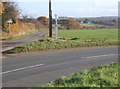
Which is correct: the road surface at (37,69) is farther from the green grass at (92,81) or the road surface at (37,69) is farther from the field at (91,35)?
the field at (91,35)

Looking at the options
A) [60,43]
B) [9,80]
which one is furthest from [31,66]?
[60,43]

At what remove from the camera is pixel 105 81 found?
321 inches

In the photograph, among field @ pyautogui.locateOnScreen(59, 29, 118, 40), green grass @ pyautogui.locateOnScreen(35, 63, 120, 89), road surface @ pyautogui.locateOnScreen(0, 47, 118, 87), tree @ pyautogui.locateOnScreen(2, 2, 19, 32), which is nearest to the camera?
green grass @ pyautogui.locateOnScreen(35, 63, 120, 89)

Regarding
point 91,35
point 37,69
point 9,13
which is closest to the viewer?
point 37,69

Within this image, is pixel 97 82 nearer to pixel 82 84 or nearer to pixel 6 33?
pixel 82 84

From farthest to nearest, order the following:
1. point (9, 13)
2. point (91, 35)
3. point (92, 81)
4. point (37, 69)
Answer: point (91, 35), point (9, 13), point (37, 69), point (92, 81)

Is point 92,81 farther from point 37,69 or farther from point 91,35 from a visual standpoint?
point 91,35

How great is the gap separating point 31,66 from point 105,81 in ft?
18.4

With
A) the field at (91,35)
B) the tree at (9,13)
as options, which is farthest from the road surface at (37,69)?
the tree at (9,13)

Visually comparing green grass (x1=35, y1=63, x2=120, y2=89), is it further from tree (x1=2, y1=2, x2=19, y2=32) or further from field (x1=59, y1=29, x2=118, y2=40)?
tree (x1=2, y1=2, x2=19, y2=32)

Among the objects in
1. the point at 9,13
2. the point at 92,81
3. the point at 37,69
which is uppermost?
the point at 9,13

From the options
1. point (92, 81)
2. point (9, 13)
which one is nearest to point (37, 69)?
point (92, 81)

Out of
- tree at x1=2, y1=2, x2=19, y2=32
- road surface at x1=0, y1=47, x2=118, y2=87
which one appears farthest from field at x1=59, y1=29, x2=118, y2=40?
road surface at x1=0, y1=47, x2=118, y2=87

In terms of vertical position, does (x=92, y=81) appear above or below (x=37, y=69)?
above
